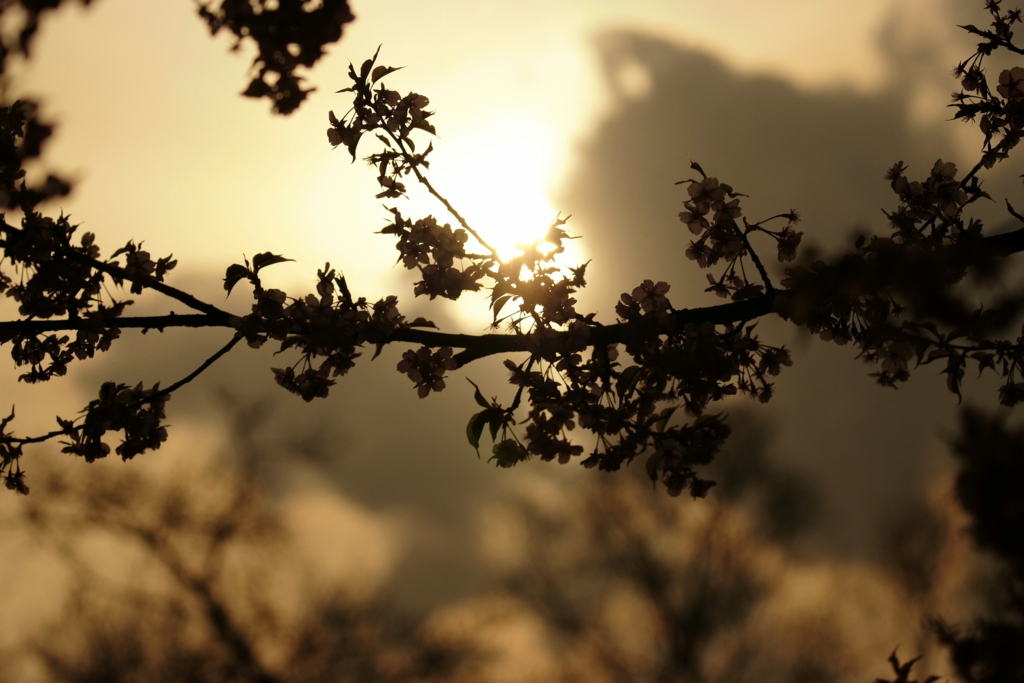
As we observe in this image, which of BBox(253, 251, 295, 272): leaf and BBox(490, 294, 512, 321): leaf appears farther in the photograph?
BBox(490, 294, 512, 321): leaf

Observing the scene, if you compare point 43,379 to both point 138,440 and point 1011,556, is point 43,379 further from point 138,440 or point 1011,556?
point 1011,556

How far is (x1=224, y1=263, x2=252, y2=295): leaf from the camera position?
2686 millimetres

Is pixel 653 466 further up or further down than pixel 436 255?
further down

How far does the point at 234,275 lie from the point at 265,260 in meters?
0.12

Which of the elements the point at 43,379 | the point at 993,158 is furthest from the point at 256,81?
the point at 993,158

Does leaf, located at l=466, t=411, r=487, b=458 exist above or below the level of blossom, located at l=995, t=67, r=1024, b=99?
below

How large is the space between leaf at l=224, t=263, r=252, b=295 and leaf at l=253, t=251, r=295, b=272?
4 cm

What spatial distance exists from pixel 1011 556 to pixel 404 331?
193 centimetres

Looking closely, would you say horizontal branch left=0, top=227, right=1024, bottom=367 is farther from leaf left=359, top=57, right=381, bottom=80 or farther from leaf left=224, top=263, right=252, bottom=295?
leaf left=359, top=57, right=381, bottom=80

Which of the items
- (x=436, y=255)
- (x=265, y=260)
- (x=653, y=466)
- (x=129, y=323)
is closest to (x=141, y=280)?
(x=129, y=323)

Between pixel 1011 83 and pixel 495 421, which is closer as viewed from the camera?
pixel 495 421

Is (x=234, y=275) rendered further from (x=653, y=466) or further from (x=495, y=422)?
(x=653, y=466)

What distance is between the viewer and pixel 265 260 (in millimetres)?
2691

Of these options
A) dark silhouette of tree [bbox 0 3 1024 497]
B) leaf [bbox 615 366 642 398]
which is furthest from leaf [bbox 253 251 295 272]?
leaf [bbox 615 366 642 398]
